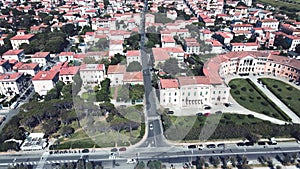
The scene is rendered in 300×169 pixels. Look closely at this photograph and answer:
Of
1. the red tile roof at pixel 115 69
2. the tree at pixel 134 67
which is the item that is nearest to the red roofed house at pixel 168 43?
the tree at pixel 134 67

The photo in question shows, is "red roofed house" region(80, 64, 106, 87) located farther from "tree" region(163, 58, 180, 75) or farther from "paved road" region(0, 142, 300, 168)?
Result: "paved road" region(0, 142, 300, 168)

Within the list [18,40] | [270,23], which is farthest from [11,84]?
[270,23]

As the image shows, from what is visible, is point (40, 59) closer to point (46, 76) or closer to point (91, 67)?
point (46, 76)

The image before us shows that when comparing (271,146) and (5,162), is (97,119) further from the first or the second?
(271,146)

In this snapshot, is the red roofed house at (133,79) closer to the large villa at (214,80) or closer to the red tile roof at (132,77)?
the red tile roof at (132,77)

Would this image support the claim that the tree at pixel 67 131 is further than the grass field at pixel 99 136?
Yes

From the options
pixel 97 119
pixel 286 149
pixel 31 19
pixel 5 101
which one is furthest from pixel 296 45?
pixel 31 19
